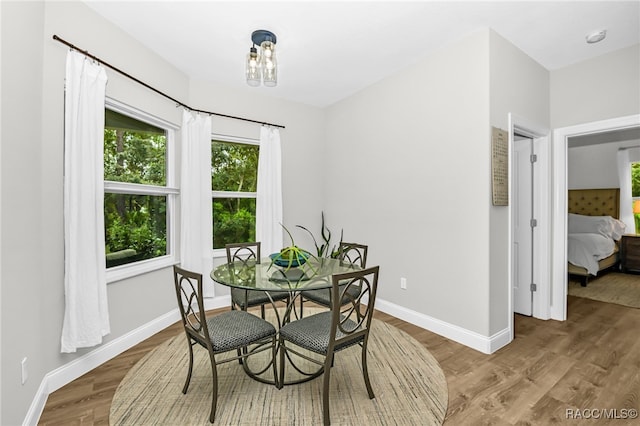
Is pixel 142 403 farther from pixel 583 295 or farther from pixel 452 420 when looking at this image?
pixel 583 295

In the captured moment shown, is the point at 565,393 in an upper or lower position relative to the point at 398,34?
lower

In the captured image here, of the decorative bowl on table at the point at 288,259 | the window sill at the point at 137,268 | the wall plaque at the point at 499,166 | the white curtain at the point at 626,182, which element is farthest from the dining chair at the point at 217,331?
the white curtain at the point at 626,182

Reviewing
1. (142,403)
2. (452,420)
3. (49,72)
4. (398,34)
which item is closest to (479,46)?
(398,34)

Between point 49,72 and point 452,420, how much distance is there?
10.9ft

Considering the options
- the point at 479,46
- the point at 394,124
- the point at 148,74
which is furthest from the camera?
the point at 394,124

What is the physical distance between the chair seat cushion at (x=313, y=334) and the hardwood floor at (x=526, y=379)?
2.51 feet

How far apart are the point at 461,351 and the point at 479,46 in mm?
2574

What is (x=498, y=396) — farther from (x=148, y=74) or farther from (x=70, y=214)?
(x=148, y=74)

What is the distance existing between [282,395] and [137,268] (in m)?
1.75

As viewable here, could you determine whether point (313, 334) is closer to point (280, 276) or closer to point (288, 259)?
point (280, 276)

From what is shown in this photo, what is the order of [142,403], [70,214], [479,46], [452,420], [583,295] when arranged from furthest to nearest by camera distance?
1. [583,295]
2. [479,46]
3. [70,214]
4. [142,403]
5. [452,420]

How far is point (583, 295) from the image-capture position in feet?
13.8

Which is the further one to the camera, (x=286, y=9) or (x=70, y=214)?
(x=286, y=9)

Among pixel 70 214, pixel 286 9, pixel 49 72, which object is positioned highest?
pixel 286 9
